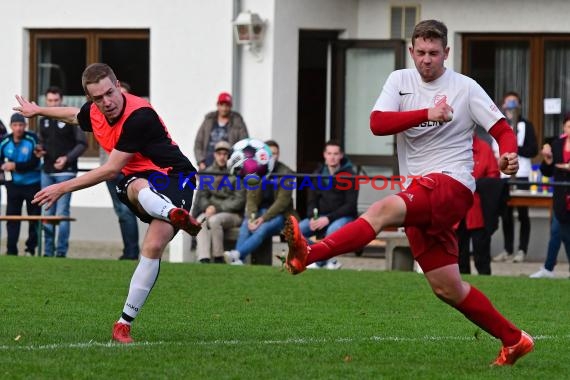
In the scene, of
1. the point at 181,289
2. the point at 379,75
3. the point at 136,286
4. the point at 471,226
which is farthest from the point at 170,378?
the point at 379,75

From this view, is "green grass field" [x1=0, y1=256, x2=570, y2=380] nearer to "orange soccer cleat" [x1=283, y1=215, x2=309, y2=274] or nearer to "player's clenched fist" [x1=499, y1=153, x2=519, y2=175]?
"orange soccer cleat" [x1=283, y1=215, x2=309, y2=274]

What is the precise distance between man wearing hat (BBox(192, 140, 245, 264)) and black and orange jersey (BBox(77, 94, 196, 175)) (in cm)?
816

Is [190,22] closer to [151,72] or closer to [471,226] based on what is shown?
[151,72]

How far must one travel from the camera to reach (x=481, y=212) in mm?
16891

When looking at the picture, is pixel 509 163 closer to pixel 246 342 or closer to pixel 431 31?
pixel 431 31

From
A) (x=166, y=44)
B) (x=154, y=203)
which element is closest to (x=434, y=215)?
(x=154, y=203)

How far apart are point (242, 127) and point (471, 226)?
4145 mm

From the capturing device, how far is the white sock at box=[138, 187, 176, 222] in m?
9.16

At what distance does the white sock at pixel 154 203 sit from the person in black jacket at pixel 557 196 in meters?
8.31

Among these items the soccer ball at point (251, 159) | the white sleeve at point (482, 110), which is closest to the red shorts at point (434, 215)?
the white sleeve at point (482, 110)

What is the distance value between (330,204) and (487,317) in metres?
9.33

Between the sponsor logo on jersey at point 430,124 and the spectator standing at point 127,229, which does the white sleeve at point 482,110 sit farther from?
the spectator standing at point 127,229

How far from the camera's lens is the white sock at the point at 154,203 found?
30.0 ft

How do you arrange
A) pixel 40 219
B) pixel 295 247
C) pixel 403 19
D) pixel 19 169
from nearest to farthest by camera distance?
pixel 295 247 → pixel 40 219 → pixel 19 169 → pixel 403 19
